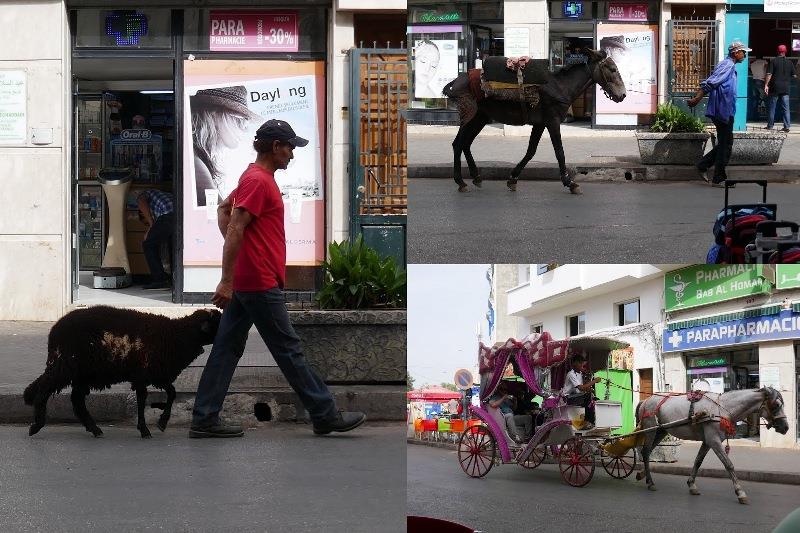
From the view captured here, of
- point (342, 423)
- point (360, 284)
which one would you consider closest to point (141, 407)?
point (342, 423)

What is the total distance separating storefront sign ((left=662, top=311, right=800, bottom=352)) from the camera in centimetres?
113

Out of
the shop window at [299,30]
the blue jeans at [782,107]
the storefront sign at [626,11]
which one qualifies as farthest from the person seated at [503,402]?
the shop window at [299,30]

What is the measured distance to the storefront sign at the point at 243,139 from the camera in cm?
1159

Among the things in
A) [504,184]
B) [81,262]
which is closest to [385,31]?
[81,262]

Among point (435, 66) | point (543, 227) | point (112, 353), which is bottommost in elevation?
point (112, 353)

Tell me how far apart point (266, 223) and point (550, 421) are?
4.95 metres

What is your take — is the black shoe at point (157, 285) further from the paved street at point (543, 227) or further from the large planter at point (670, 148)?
the paved street at point (543, 227)

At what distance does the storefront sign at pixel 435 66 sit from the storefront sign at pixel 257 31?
8.92m

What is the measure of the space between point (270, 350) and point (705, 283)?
5.11 meters

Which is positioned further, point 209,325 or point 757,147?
point 757,147

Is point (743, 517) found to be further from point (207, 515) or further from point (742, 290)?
point (207, 515)

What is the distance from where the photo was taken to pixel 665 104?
1136 centimetres

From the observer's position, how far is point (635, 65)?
36.6 ft

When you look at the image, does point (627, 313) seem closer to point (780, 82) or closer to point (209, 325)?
point (209, 325)
